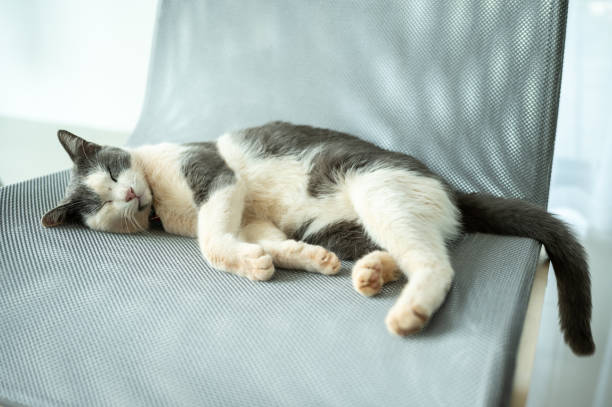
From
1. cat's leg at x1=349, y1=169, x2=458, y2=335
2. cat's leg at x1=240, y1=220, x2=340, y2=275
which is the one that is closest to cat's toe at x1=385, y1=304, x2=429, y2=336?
cat's leg at x1=349, y1=169, x2=458, y2=335

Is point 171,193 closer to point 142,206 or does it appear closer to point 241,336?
point 142,206

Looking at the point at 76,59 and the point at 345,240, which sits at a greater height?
the point at 76,59

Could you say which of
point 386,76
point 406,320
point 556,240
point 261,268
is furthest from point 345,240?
point 386,76

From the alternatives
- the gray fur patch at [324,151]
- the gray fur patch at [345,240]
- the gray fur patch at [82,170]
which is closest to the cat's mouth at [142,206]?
the gray fur patch at [82,170]

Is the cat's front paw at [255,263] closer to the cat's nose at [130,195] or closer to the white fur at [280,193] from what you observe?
the white fur at [280,193]

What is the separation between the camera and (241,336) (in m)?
0.96

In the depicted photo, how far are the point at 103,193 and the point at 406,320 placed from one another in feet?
3.05

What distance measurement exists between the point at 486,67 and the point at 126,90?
79.6 inches

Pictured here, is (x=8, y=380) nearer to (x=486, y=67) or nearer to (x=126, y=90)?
(x=486, y=67)

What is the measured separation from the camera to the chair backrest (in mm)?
1400

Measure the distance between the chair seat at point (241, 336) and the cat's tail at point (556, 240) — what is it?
0.05 metres

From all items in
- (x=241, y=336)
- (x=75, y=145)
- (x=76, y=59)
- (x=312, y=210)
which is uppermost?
(x=76, y=59)

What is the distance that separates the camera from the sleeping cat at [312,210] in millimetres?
1088

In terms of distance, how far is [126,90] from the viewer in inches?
107
